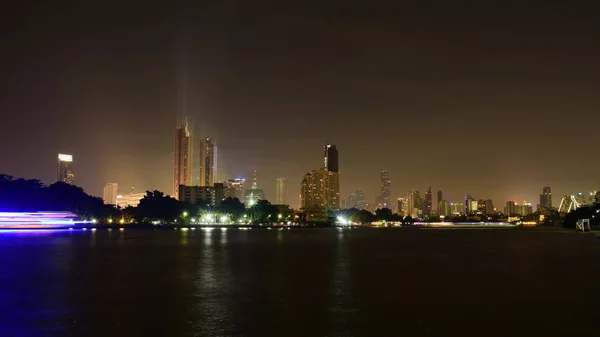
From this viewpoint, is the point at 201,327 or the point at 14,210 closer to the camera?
the point at 201,327

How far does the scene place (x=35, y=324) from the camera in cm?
1501

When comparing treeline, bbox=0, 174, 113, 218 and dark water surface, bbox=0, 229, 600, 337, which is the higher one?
treeline, bbox=0, 174, 113, 218

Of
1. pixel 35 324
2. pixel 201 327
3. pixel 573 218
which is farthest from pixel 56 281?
pixel 573 218

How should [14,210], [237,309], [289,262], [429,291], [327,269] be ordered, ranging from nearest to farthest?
[237,309] → [429,291] → [327,269] → [289,262] → [14,210]

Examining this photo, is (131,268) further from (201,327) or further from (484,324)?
(484,324)

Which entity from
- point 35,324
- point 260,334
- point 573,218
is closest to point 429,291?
point 260,334

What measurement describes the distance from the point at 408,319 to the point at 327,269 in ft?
50.6

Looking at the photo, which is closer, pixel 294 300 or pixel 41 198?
pixel 294 300

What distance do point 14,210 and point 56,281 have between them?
448 ft

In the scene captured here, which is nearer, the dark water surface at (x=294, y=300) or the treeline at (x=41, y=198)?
the dark water surface at (x=294, y=300)

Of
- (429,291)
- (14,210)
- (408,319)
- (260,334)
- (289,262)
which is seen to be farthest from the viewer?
(14,210)

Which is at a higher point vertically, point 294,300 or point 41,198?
point 41,198

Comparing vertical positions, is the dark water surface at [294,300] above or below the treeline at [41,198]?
below

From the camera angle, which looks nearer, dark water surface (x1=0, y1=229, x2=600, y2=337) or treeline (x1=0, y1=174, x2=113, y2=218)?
dark water surface (x1=0, y1=229, x2=600, y2=337)
